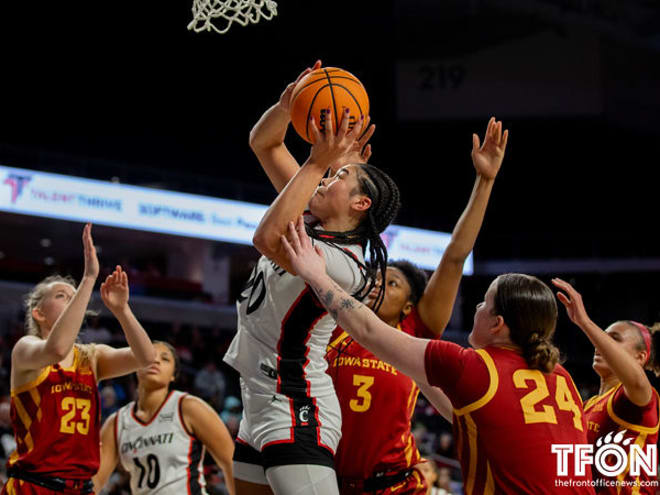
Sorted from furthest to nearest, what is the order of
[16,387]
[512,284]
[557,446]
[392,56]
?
Result: [392,56]
[16,387]
[512,284]
[557,446]

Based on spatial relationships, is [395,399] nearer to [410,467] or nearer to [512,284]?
[410,467]

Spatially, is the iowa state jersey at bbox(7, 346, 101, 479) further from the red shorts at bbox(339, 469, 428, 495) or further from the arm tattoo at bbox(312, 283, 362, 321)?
the arm tattoo at bbox(312, 283, 362, 321)

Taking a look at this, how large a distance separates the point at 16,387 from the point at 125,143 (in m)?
18.0

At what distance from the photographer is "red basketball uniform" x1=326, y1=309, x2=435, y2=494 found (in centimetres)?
392

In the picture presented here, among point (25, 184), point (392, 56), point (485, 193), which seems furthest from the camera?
point (392, 56)

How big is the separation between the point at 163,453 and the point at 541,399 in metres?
3.12

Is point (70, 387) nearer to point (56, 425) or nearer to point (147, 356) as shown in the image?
point (56, 425)

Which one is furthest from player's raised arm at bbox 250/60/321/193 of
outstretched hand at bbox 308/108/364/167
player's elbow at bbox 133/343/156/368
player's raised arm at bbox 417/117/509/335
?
player's elbow at bbox 133/343/156/368

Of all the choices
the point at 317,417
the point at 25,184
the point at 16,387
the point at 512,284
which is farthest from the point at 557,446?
the point at 25,184

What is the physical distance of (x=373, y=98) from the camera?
2241 centimetres

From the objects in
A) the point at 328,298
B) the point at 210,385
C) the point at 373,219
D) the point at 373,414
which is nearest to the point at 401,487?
the point at 373,414

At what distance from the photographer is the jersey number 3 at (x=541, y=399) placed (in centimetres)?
286

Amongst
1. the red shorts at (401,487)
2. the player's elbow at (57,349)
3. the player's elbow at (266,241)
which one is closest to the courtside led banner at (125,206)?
the player's elbow at (57,349)

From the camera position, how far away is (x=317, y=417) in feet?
10.1
